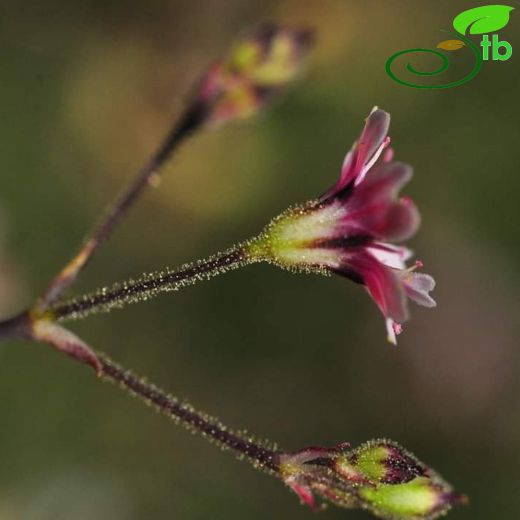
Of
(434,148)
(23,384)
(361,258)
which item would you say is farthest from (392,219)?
(434,148)

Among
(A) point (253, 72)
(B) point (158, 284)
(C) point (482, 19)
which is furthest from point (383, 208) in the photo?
(C) point (482, 19)

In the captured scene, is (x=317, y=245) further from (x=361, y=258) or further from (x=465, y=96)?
(x=465, y=96)

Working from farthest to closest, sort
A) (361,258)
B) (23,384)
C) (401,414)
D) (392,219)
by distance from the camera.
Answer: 1. (401,414)
2. (23,384)
3. (361,258)
4. (392,219)

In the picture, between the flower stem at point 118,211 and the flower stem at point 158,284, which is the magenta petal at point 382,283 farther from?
the flower stem at point 118,211

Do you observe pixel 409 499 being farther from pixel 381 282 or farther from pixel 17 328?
pixel 17 328

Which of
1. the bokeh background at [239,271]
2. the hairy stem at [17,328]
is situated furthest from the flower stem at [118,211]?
the bokeh background at [239,271]
